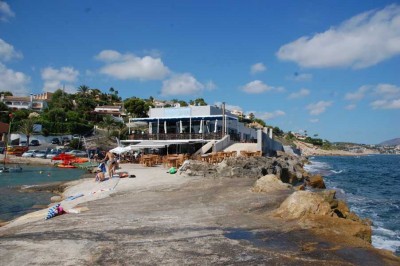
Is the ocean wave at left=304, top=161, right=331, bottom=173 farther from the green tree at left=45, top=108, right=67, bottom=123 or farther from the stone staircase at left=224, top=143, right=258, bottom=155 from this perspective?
the green tree at left=45, top=108, right=67, bottom=123

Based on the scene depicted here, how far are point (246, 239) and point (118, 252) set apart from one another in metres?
2.84

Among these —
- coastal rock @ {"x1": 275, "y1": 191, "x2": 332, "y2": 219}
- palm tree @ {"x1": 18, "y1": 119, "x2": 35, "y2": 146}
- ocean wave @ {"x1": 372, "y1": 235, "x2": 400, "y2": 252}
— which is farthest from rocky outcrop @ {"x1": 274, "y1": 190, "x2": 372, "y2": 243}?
palm tree @ {"x1": 18, "y1": 119, "x2": 35, "y2": 146}

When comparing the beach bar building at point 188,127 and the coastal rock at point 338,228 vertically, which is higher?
the beach bar building at point 188,127

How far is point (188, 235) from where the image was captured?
8.63 m

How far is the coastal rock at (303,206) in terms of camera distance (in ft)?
33.3

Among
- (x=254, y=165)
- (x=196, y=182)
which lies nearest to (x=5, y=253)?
(x=196, y=182)

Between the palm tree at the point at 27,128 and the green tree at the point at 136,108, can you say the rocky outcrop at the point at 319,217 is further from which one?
the green tree at the point at 136,108

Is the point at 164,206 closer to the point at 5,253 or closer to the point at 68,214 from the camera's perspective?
the point at 68,214

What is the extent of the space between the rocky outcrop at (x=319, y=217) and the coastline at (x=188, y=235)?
101 mm

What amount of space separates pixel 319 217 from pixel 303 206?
1.80 ft

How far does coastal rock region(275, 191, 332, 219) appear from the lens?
33.3ft

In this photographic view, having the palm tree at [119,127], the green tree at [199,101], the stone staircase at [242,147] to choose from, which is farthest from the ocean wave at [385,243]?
the green tree at [199,101]

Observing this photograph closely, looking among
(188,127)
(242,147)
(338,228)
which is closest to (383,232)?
(338,228)

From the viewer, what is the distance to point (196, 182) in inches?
750
